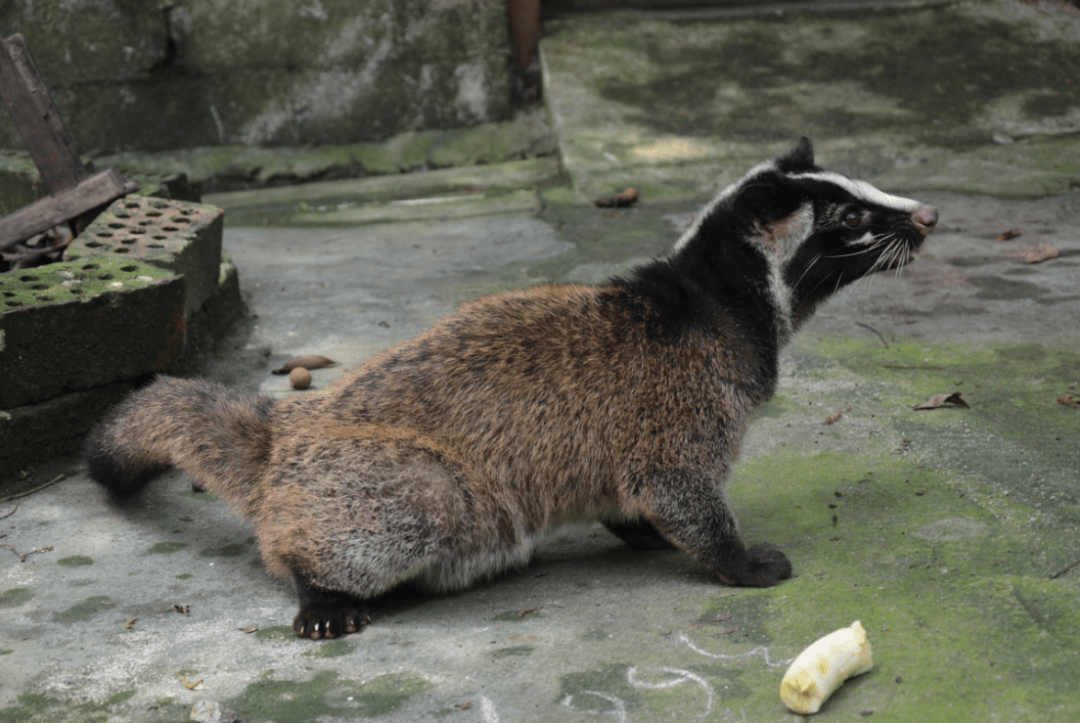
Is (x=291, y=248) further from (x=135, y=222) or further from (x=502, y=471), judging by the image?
(x=502, y=471)

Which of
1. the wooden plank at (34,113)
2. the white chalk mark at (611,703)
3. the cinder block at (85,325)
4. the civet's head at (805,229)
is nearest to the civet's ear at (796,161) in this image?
the civet's head at (805,229)

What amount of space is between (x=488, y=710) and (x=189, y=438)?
151 cm

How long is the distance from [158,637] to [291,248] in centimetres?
481

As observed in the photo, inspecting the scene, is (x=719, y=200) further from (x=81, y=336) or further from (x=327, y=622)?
(x=81, y=336)

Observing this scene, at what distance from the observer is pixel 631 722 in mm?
2578

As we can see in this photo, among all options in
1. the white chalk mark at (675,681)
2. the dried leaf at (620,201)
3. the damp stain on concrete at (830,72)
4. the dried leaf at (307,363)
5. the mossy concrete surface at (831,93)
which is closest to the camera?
the white chalk mark at (675,681)

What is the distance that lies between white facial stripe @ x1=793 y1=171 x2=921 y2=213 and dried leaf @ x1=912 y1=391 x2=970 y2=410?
3.59 feet

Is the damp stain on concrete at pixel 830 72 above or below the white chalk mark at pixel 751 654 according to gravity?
above

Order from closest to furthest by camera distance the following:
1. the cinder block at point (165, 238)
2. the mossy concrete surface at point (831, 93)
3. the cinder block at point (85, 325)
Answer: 1. the cinder block at point (85, 325)
2. the cinder block at point (165, 238)
3. the mossy concrete surface at point (831, 93)

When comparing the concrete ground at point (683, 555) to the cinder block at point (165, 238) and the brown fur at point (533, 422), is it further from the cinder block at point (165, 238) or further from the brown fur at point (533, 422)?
the cinder block at point (165, 238)

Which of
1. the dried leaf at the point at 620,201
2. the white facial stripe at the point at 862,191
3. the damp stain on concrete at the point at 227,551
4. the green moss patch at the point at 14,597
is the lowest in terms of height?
the damp stain on concrete at the point at 227,551

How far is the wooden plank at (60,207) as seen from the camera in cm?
546

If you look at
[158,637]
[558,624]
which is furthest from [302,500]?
[558,624]

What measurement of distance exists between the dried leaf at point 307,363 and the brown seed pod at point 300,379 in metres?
0.17
